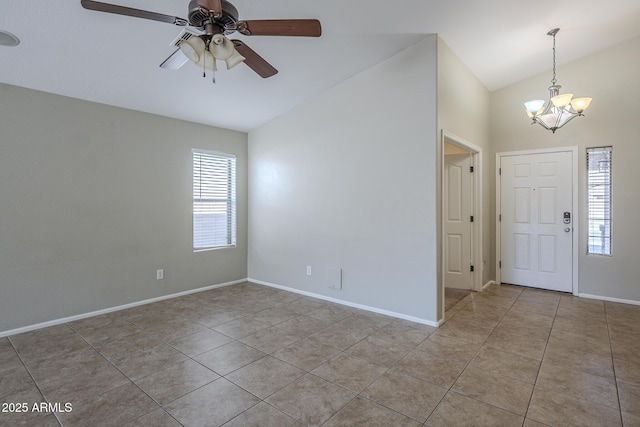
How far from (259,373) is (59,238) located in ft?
8.87

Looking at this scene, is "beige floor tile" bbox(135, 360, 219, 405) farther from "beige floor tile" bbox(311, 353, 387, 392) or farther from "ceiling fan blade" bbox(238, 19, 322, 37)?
"ceiling fan blade" bbox(238, 19, 322, 37)

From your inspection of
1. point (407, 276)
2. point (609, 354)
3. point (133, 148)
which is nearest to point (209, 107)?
point (133, 148)

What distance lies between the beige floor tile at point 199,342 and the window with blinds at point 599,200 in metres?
4.73

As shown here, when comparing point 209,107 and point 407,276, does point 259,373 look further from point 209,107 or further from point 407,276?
point 209,107

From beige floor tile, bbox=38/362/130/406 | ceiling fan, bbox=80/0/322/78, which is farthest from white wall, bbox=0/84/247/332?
ceiling fan, bbox=80/0/322/78

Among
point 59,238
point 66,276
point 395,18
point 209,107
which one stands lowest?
point 66,276

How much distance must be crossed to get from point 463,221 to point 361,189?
181 cm

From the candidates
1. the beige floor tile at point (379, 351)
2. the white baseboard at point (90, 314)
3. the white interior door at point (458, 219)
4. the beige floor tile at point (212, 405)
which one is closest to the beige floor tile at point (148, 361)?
the beige floor tile at point (212, 405)

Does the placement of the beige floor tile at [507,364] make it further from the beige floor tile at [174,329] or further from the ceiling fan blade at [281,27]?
the ceiling fan blade at [281,27]

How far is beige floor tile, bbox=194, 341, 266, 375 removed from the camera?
250 cm

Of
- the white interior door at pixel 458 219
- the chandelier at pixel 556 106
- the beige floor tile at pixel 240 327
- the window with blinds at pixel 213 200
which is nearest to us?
the beige floor tile at pixel 240 327

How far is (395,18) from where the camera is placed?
2.83 metres

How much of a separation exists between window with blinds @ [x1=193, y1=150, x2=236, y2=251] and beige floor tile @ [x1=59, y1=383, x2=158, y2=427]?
2.66 m

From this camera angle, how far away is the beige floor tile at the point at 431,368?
2309 mm
